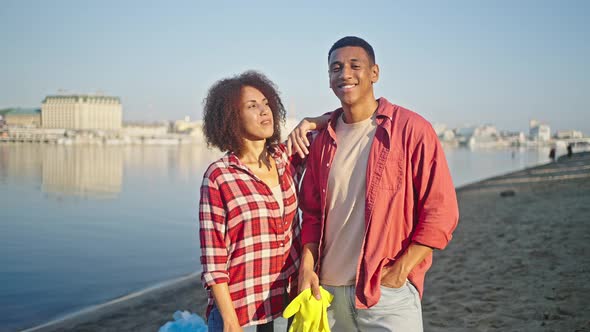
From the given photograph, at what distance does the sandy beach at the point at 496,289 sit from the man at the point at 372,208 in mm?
3311

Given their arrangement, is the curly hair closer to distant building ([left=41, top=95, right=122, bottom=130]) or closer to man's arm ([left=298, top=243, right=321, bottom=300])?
man's arm ([left=298, top=243, right=321, bottom=300])

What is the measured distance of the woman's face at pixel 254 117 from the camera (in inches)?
112

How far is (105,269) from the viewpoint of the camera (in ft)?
38.6

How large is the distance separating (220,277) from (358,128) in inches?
42.8

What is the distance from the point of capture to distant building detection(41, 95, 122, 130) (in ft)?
503

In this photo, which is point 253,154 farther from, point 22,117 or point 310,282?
point 22,117

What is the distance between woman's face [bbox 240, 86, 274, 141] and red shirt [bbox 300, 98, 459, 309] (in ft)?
2.14

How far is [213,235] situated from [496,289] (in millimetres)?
5382

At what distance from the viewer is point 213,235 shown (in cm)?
254

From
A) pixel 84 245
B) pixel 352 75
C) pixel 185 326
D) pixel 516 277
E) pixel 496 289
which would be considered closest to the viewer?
pixel 352 75

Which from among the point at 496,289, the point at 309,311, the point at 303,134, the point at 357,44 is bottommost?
the point at 496,289

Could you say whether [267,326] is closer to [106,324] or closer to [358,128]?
[358,128]

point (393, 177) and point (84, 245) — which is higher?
point (393, 177)

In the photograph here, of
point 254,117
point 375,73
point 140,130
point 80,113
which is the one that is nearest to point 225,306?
point 254,117
